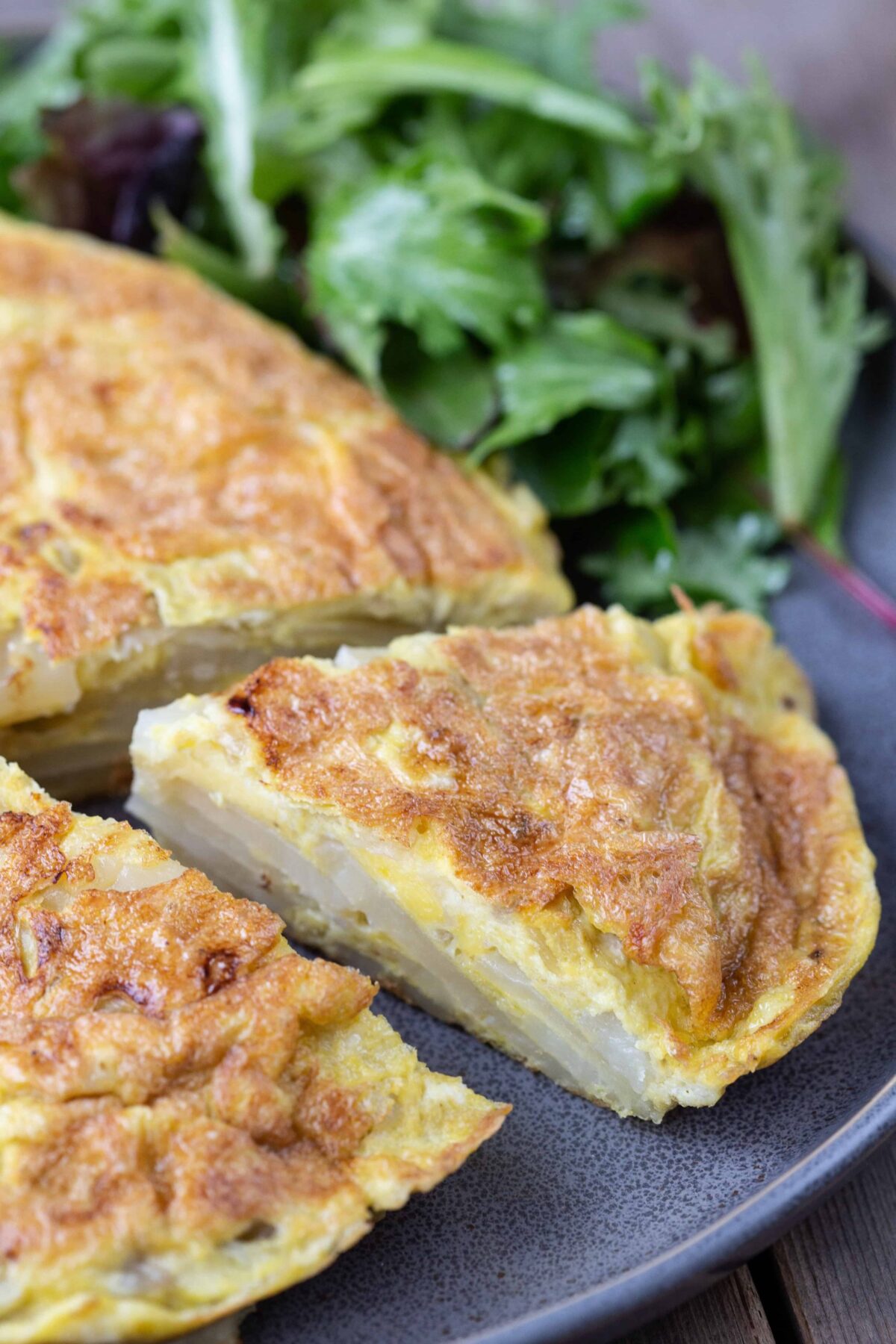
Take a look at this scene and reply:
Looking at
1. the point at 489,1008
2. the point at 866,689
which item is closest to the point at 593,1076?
the point at 489,1008

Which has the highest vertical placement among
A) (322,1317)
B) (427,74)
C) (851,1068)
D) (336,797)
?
(427,74)

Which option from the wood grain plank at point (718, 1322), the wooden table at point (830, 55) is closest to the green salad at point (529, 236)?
the wooden table at point (830, 55)

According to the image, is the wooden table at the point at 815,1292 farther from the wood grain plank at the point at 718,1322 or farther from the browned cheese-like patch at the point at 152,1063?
the browned cheese-like patch at the point at 152,1063

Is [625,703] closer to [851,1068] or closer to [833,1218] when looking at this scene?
[851,1068]

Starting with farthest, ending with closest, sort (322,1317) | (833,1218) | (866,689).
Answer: (866,689)
(833,1218)
(322,1317)

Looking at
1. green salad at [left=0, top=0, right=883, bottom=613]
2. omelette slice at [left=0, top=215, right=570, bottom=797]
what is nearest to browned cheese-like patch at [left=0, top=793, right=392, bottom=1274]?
omelette slice at [left=0, top=215, right=570, bottom=797]

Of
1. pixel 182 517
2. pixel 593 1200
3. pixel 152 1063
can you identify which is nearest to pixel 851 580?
pixel 182 517
